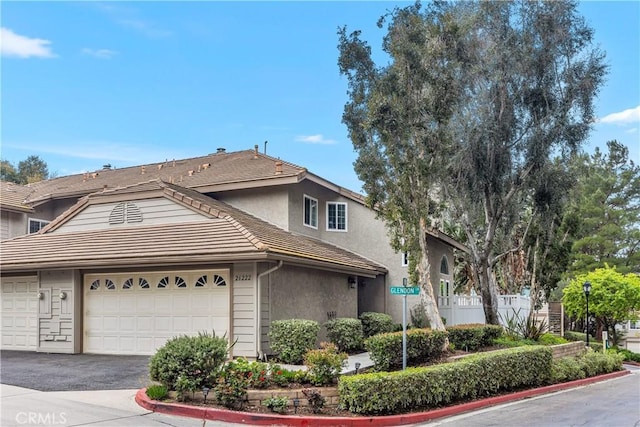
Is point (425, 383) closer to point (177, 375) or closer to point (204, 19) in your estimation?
point (177, 375)

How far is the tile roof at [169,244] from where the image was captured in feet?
50.5

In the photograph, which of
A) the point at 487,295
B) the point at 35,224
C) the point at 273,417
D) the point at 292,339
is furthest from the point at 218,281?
the point at 35,224

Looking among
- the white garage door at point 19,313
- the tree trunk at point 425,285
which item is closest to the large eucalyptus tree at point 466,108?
the tree trunk at point 425,285

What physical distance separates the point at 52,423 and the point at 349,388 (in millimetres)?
4626

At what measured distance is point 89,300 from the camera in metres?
17.7

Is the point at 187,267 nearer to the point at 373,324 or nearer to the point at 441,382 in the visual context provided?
the point at 373,324

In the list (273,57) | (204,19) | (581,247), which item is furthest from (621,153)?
(204,19)

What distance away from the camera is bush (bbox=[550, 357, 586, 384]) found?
1634 cm

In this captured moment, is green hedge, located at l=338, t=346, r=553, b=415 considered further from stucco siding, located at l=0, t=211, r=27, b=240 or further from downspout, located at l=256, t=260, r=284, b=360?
stucco siding, located at l=0, t=211, r=27, b=240

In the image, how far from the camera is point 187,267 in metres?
16.3

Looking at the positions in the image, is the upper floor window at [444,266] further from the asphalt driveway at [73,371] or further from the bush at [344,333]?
the asphalt driveway at [73,371]

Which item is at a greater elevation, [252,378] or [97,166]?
[97,166]

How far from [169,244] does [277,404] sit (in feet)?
24.9

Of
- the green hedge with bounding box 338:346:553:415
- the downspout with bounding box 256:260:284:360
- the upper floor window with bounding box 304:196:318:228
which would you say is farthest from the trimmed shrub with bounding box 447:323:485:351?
the upper floor window with bounding box 304:196:318:228
